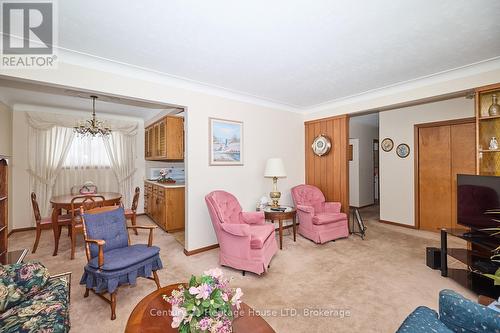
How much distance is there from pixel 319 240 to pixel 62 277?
10.9 feet

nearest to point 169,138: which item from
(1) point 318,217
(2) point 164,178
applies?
(2) point 164,178

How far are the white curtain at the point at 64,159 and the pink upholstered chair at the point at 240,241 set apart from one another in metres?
3.73

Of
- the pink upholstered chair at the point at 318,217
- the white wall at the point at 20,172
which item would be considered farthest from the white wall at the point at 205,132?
the white wall at the point at 20,172

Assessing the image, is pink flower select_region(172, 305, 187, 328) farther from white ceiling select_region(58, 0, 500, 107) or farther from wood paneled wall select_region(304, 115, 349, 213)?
wood paneled wall select_region(304, 115, 349, 213)

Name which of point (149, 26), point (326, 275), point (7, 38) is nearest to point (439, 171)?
point (326, 275)

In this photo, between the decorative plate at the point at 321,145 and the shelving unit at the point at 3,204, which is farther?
the decorative plate at the point at 321,145

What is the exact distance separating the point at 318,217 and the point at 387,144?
2787 mm

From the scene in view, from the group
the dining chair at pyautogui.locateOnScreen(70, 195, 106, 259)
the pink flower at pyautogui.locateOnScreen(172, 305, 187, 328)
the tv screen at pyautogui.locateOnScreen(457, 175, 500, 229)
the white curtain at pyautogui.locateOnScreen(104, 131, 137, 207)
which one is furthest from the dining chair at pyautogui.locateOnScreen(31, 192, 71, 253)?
the tv screen at pyautogui.locateOnScreen(457, 175, 500, 229)

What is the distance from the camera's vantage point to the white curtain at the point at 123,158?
18.1 ft

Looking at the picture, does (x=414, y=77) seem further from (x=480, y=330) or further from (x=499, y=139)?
(x=480, y=330)

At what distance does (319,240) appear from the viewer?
3.66m

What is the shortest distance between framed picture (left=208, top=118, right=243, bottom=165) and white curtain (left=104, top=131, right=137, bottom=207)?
11.0ft

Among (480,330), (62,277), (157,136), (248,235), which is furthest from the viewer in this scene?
(157,136)

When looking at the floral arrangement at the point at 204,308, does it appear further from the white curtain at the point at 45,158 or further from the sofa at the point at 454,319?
the white curtain at the point at 45,158
